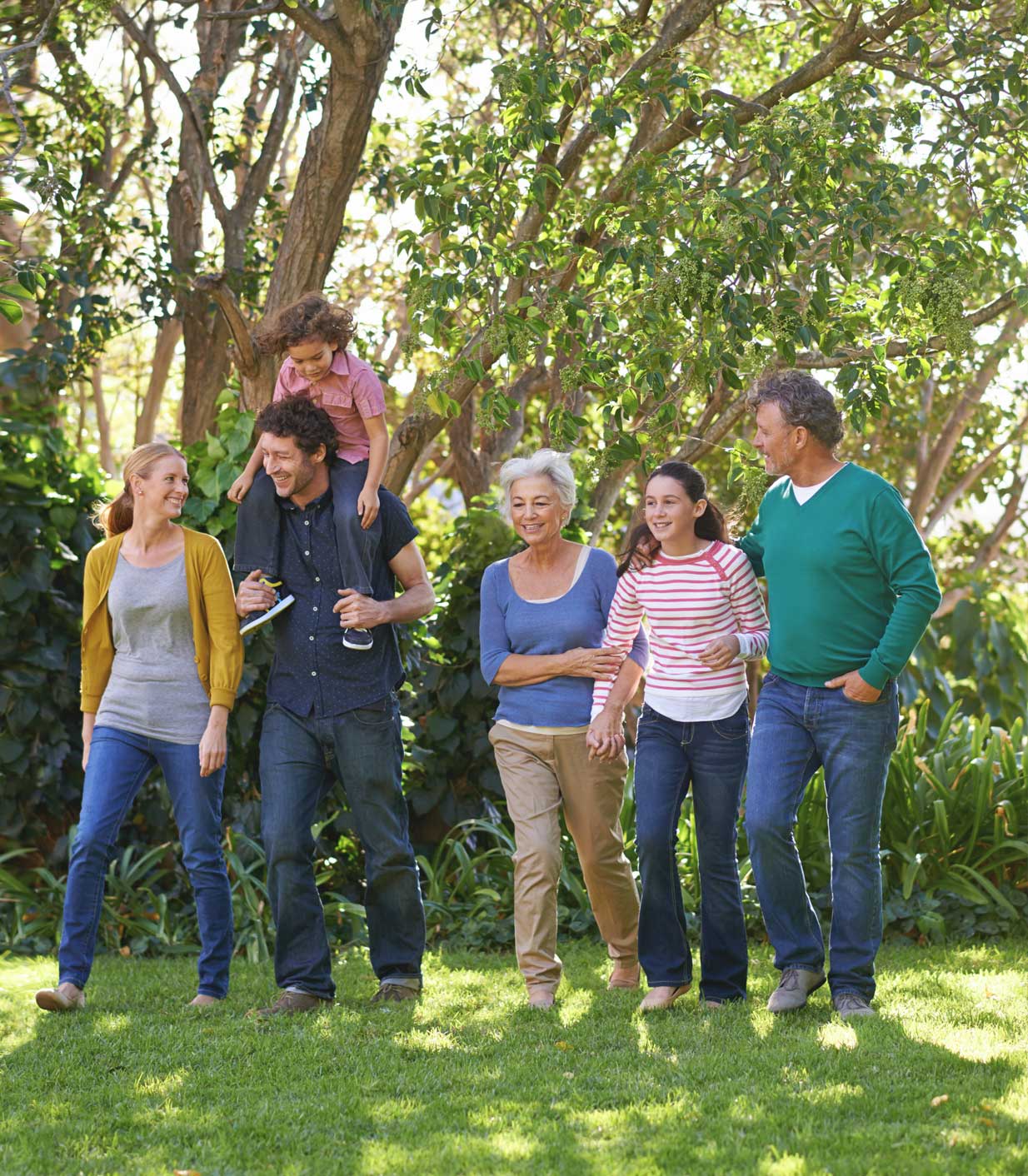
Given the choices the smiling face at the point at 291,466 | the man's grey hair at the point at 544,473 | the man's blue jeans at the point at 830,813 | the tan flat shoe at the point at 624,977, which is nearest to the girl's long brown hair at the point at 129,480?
the smiling face at the point at 291,466

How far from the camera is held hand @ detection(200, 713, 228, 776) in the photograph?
4957 mm

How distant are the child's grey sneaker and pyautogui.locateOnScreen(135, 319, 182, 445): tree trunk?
859cm

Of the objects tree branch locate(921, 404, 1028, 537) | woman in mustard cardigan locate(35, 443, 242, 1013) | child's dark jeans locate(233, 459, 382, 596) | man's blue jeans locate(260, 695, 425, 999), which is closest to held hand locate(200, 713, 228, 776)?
woman in mustard cardigan locate(35, 443, 242, 1013)

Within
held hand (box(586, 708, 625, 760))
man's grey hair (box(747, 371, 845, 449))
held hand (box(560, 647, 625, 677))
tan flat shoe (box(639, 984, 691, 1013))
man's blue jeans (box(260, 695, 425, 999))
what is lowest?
tan flat shoe (box(639, 984, 691, 1013))

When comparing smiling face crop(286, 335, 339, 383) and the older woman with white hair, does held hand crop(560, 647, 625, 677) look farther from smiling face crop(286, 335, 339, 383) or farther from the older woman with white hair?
Answer: smiling face crop(286, 335, 339, 383)

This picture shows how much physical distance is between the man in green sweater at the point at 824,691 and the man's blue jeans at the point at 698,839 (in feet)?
0.56

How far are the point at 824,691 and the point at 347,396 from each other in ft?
6.45

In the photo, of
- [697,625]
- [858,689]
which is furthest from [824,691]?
[697,625]

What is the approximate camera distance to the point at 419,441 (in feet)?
23.7

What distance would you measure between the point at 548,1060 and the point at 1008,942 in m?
2.90

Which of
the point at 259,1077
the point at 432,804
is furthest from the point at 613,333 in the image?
the point at 259,1077

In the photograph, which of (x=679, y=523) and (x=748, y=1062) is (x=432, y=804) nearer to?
(x=679, y=523)

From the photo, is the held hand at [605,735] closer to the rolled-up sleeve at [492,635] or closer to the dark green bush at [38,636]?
the rolled-up sleeve at [492,635]

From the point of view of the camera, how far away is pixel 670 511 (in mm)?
4812
